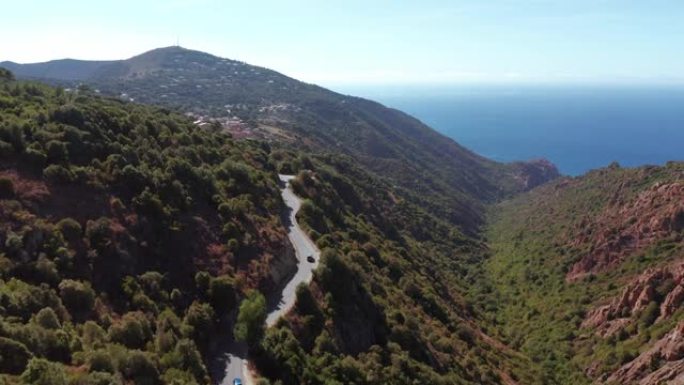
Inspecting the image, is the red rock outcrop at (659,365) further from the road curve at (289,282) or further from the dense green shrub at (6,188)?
the dense green shrub at (6,188)

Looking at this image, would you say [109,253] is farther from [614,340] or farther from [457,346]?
[614,340]

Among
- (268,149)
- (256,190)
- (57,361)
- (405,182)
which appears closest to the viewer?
(57,361)

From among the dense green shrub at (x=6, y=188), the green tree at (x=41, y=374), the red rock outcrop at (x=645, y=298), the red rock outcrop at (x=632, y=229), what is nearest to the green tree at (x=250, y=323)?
the green tree at (x=41, y=374)

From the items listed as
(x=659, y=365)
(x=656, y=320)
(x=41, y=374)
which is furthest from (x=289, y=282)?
(x=656, y=320)

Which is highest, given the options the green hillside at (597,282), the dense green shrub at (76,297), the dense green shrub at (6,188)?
the dense green shrub at (6,188)

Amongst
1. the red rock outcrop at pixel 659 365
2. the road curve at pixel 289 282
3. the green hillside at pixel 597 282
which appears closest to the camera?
the road curve at pixel 289 282

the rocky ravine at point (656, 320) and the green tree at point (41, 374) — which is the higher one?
the green tree at point (41, 374)

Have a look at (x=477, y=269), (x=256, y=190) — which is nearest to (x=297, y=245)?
(x=256, y=190)

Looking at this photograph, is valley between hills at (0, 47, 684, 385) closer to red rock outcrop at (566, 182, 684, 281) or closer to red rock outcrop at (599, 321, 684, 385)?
red rock outcrop at (599, 321, 684, 385)
